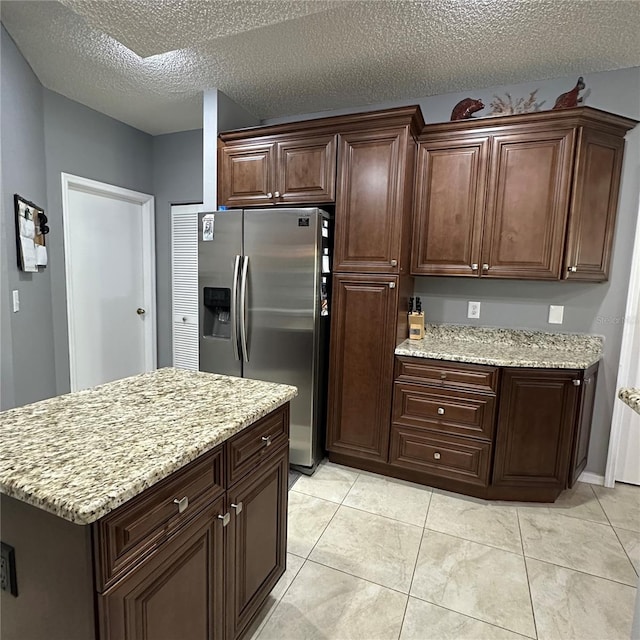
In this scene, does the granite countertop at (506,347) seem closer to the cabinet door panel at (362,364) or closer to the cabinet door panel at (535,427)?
the cabinet door panel at (535,427)

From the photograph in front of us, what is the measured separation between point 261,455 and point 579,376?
191 cm

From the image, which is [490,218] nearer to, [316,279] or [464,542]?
[316,279]

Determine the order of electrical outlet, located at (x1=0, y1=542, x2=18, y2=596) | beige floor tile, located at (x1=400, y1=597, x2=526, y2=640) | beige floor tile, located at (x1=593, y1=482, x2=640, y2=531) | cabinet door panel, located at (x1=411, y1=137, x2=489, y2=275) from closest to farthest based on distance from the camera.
Result: electrical outlet, located at (x1=0, y1=542, x2=18, y2=596)
beige floor tile, located at (x1=400, y1=597, x2=526, y2=640)
beige floor tile, located at (x1=593, y1=482, x2=640, y2=531)
cabinet door panel, located at (x1=411, y1=137, x2=489, y2=275)

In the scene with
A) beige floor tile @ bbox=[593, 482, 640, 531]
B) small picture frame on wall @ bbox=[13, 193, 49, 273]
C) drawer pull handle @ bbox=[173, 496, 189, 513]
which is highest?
small picture frame on wall @ bbox=[13, 193, 49, 273]

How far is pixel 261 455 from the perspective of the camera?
4.42 feet

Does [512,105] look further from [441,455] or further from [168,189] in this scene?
[168,189]

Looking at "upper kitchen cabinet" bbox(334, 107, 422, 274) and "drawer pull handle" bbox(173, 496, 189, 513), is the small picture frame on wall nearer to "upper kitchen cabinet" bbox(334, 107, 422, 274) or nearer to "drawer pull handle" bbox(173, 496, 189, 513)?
"upper kitchen cabinet" bbox(334, 107, 422, 274)

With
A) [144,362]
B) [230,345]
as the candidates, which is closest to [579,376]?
[230,345]

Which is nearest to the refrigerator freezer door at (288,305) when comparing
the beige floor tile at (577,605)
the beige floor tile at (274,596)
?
the beige floor tile at (274,596)

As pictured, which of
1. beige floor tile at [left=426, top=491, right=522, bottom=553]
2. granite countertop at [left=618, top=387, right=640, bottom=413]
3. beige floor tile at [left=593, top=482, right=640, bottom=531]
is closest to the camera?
granite countertop at [left=618, top=387, right=640, bottom=413]

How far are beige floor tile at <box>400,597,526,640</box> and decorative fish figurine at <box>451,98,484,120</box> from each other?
2.90 metres

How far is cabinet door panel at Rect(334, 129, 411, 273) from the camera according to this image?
2387 millimetres

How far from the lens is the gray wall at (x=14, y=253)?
7.24ft

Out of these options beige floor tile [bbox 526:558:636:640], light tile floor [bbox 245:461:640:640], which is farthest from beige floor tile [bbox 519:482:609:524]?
beige floor tile [bbox 526:558:636:640]
